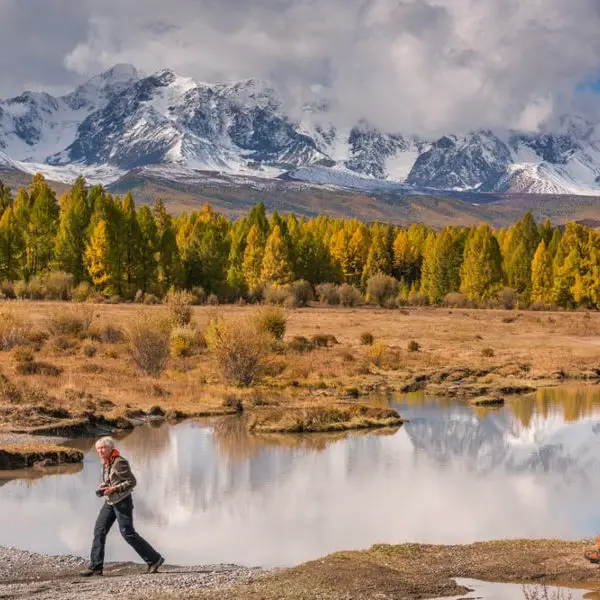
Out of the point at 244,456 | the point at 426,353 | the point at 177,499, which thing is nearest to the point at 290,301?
the point at 426,353

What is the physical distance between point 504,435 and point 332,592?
2277cm

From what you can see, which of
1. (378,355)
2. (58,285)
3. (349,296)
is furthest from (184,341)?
(349,296)

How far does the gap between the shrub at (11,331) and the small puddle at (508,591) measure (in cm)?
4021

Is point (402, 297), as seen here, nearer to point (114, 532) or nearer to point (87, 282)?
point (87, 282)

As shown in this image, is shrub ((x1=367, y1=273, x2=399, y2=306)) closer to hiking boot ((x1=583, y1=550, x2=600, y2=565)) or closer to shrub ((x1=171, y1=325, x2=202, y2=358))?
shrub ((x1=171, y1=325, x2=202, y2=358))

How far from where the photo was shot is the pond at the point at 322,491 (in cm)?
2338

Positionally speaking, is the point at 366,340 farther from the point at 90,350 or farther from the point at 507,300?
the point at 507,300

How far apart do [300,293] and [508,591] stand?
293 feet

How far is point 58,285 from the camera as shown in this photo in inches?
3546

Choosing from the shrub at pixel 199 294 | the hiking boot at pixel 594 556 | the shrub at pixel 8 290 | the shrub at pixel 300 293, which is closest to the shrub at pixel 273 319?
the shrub at pixel 8 290

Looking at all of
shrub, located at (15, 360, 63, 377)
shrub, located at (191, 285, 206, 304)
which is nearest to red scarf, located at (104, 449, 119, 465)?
shrub, located at (15, 360, 63, 377)

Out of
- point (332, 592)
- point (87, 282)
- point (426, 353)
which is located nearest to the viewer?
point (332, 592)

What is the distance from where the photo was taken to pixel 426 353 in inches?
2505

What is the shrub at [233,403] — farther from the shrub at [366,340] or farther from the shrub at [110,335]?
the shrub at [366,340]
